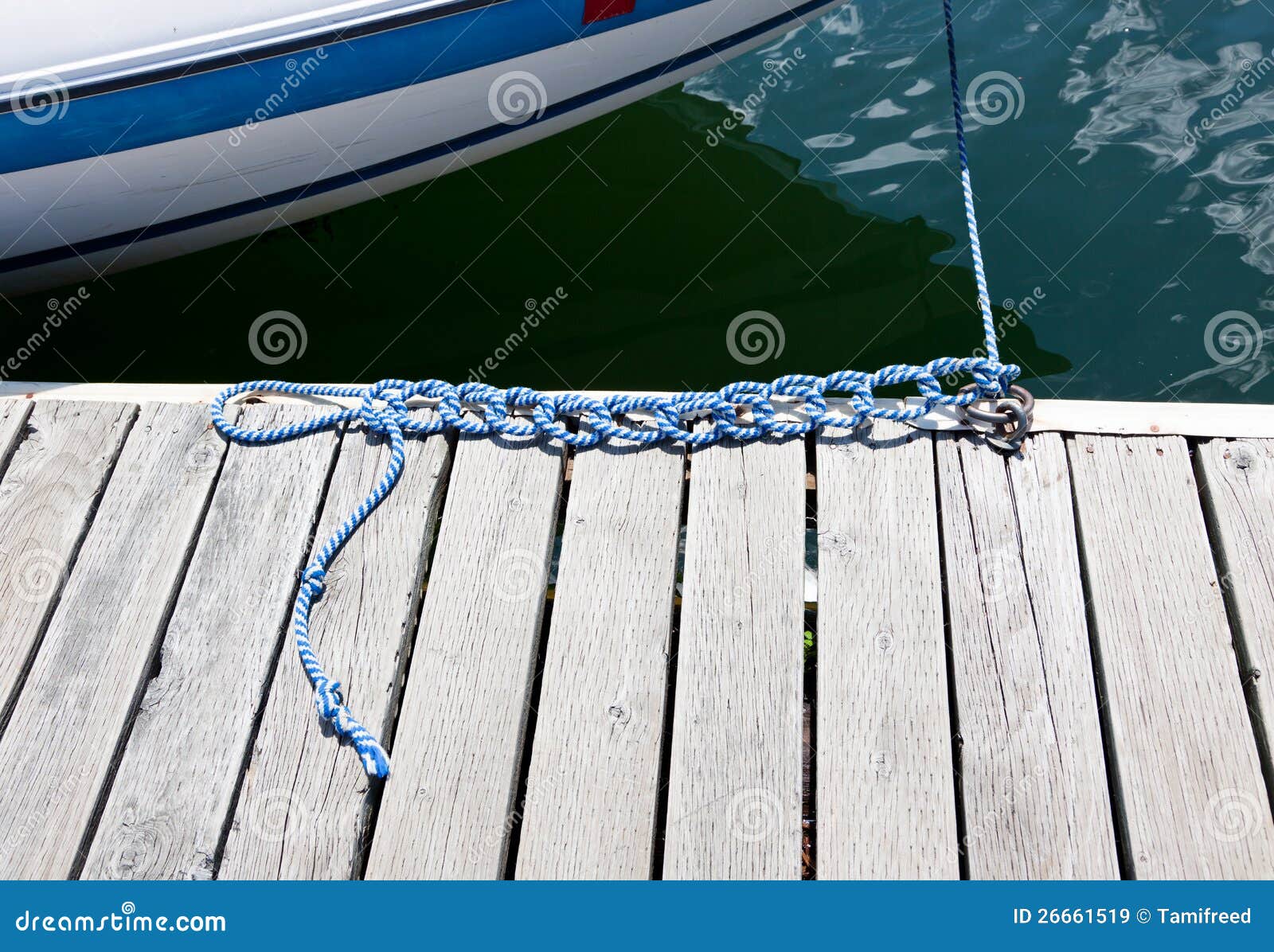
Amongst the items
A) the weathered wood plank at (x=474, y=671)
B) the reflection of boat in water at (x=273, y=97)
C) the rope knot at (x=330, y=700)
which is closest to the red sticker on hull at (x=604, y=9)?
the reflection of boat in water at (x=273, y=97)

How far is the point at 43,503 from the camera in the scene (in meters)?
2.59

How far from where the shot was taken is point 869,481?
8.20 feet

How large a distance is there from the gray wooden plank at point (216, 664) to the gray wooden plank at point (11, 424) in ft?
1.90

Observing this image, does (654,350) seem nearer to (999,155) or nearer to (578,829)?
(999,155)

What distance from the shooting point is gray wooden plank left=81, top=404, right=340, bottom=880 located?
2074 mm

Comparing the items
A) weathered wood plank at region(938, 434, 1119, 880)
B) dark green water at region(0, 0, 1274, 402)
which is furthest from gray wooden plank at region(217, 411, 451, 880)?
dark green water at region(0, 0, 1274, 402)

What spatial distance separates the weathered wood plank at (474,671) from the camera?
206cm

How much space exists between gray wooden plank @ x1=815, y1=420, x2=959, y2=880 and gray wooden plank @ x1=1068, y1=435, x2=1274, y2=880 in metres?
0.34

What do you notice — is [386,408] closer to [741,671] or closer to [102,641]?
[102,641]

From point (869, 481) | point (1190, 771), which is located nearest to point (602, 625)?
point (869, 481)

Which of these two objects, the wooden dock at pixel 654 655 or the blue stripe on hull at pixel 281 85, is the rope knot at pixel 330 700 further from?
the blue stripe on hull at pixel 281 85

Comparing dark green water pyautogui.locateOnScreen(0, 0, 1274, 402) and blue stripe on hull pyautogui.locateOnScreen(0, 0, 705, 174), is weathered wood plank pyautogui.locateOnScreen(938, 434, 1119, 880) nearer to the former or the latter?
dark green water pyautogui.locateOnScreen(0, 0, 1274, 402)

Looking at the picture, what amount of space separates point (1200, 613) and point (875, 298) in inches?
90.9

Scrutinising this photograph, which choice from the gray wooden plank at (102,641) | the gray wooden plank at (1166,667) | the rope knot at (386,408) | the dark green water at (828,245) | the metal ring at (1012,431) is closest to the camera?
the gray wooden plank at (1166,667)
